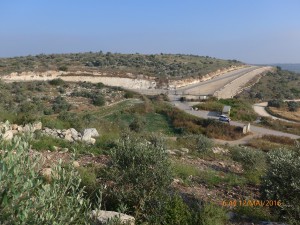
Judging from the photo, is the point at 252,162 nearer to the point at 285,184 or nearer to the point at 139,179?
the point at 285,184

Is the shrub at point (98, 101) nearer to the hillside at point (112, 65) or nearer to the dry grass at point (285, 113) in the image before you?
the hillside at point (112, 65)

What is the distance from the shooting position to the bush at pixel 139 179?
281 inches

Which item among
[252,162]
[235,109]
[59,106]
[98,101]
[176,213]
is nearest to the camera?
[176,213]

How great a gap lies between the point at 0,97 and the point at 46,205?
30654mm

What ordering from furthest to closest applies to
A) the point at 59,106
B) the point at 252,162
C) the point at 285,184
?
the point at 59,106
the point at 252,162
the point at 285,184

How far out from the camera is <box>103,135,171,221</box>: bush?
7.15 meters

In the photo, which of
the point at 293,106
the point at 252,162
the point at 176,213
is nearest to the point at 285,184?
the point at 176,213

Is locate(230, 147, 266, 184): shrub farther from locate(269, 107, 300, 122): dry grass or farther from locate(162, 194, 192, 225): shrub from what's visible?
locate(269, 107, 300, 122): dry grass

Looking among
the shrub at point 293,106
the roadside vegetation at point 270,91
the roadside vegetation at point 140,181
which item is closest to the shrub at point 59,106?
the roadside vegetation at point 140,181

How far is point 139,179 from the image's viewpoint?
7.38 metres

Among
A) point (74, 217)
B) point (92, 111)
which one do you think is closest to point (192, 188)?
point (74, 217)

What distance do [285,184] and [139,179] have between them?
12.2 ft

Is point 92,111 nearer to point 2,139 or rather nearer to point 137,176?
point 137,176

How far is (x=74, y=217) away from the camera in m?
3.85
